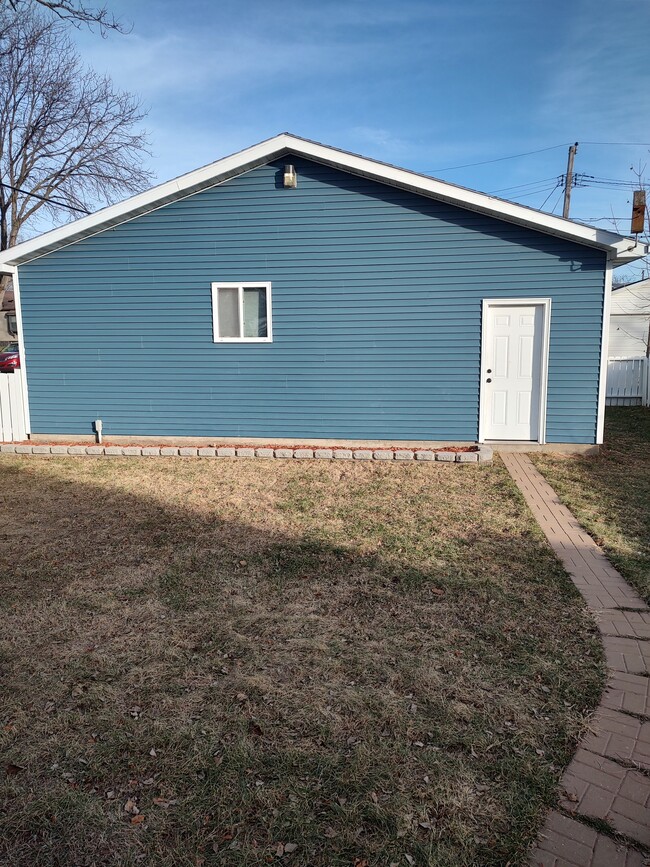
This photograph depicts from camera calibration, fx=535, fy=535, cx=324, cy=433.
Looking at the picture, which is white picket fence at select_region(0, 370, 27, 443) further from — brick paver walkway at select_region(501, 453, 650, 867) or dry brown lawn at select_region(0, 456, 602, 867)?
brick paver walkway at select_region(501, 453, 650, 867)

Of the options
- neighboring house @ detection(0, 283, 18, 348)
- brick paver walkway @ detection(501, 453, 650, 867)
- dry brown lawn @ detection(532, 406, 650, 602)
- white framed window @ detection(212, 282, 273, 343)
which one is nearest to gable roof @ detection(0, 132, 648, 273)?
white framed window @ detection(212, 282, 273, 343)

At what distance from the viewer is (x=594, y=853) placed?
1921mm

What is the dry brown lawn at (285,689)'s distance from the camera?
204cm

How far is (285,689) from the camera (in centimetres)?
289

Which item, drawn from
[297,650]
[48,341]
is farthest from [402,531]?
[48,341]

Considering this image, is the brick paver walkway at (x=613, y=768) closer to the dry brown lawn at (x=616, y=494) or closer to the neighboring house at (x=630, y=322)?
the dry brown lawn at (x=616, y=494)

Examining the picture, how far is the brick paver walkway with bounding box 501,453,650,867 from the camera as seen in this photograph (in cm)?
194

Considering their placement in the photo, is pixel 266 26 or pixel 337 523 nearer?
pixel 337 523

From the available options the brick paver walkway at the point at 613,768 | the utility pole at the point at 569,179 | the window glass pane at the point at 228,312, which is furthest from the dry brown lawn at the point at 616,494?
the utility pole at the point at 569,179

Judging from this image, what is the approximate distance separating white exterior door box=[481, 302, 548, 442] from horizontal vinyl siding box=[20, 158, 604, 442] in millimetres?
209

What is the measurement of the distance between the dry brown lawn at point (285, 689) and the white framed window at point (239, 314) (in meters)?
4.44

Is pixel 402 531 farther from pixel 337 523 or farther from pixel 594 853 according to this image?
pixel 594 853

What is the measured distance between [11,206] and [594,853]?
3091 centimetres

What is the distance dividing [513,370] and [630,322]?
19.2m
